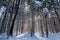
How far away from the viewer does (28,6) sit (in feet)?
9.70

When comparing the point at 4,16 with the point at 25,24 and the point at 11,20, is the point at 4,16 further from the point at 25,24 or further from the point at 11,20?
the point at 25,24

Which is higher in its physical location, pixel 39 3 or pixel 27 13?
pixel 39 3

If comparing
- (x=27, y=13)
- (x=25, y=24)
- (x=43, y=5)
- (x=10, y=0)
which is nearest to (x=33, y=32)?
(x=25, y=24)

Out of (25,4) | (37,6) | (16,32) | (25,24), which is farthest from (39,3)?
(16,32)

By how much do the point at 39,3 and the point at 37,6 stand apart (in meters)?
0.07

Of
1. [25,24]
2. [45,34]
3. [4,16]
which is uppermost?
[4,16]

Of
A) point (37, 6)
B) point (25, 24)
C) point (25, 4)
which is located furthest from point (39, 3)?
point (25, 24)

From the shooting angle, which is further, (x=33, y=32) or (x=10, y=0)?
(x=10, y=0)

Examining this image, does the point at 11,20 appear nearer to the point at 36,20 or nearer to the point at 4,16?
the point at 4,16

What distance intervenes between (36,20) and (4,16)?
662 millimetres

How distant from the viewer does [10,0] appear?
9.83 feet

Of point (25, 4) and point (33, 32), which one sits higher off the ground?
point (25, 4)

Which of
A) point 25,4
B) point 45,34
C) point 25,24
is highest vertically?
point 25,4

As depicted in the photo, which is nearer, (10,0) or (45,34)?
(45,34)
